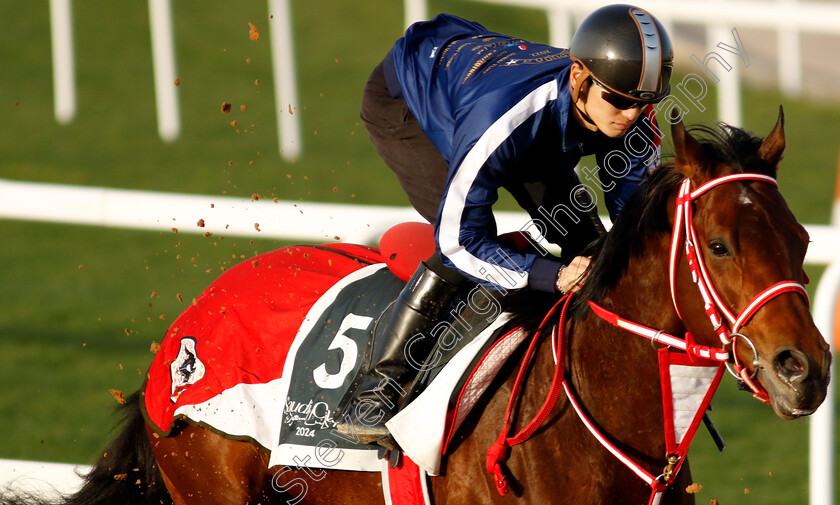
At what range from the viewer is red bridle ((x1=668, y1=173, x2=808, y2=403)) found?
7.11 feet

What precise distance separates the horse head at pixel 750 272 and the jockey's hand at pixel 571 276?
299 millimetres

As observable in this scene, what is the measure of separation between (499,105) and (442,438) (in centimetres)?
89

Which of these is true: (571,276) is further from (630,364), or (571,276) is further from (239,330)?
(239,330)

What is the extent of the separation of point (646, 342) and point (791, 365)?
0.43m

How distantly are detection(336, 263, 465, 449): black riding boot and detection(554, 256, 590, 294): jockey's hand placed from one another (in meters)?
0.34

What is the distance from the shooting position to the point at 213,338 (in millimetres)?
3197

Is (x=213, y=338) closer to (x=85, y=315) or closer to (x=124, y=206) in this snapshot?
(x=124, y=206)

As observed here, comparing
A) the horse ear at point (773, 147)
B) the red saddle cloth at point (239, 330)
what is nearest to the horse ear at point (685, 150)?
the horse ear at point (773, 147)

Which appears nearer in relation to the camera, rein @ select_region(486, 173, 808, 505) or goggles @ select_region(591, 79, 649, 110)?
rein @ select_region(486, 173, 808, 505)

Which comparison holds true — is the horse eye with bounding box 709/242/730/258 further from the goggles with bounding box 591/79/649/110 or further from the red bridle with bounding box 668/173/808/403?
the goggles with bounding box 591/79/649/110

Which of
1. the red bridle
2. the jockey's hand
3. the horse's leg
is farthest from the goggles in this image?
the horse's leg

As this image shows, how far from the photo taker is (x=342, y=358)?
3.04m

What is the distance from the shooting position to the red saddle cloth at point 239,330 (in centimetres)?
Answer: 312

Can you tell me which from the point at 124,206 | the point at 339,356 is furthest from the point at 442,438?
the point at 124,206
